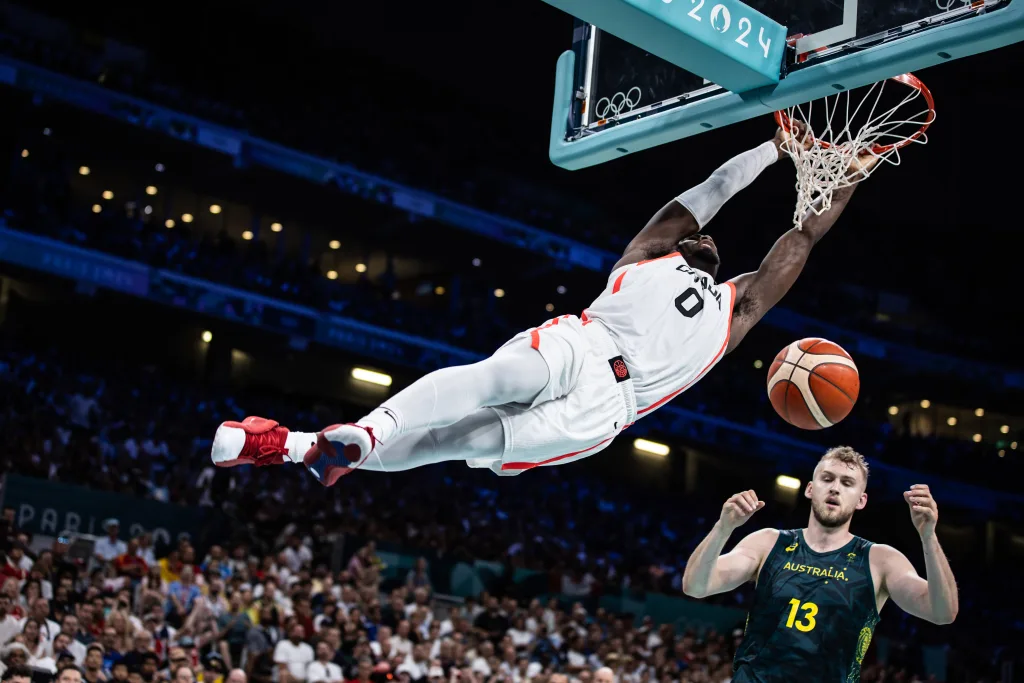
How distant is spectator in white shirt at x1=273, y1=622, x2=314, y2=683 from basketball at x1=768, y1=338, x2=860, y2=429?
6237mm

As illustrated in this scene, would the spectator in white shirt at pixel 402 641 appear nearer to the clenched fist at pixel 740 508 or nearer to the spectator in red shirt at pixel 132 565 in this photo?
the spectator in red shirt at pixel 132 565

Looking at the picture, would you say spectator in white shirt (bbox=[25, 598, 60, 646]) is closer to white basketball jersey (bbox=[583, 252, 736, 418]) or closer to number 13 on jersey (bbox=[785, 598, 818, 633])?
white basketball jersey (bbox=[583, 252, 736, 418])

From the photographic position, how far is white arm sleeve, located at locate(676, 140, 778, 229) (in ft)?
19.3

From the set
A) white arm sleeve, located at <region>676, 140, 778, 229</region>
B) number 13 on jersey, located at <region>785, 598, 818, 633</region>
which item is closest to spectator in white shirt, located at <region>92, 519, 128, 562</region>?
white arm sleeve, located at <region>676, 140, 778, 229</region>

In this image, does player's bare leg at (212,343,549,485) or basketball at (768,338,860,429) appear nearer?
player's bare leg at (212,343,549,485)

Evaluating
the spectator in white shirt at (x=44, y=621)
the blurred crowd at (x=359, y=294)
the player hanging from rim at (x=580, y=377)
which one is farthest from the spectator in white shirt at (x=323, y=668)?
the blurred crowd at (x=359, y=294)

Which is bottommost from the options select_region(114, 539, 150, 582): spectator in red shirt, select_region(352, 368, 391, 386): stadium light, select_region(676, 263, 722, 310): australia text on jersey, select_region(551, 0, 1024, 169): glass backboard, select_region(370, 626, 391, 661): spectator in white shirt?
select_region(370, 626, 391, 661): spectator in white shirt

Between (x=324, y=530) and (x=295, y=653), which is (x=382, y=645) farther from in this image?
(x=324, y=530)

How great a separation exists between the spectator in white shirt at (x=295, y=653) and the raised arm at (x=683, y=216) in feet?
21.3

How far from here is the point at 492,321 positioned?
2580 cm

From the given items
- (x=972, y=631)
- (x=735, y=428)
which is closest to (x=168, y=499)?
(x=735, y=428)

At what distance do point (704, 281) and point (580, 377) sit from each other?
2.89 feet

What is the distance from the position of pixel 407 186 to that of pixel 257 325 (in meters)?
4.42

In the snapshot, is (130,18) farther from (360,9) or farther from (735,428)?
(735,428)
